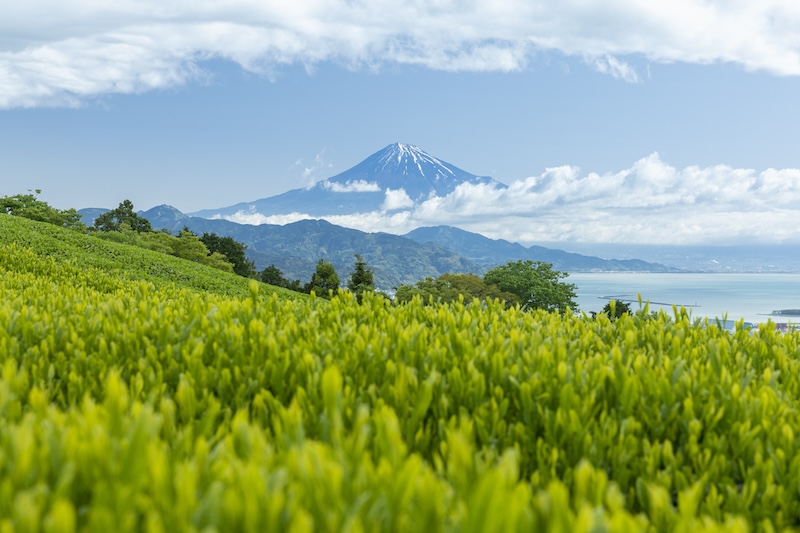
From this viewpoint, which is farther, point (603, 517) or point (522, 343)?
point (522, 343)

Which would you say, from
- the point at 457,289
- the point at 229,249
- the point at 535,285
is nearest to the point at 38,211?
the point at 229,249

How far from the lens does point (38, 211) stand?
82.8m

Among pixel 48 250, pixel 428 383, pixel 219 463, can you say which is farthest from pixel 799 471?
pixel 48 250

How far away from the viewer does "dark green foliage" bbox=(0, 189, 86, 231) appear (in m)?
82.7

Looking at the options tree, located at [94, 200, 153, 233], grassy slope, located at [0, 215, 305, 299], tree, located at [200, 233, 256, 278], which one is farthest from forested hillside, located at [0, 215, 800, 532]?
tree, located at [94, 200, 153, 233]

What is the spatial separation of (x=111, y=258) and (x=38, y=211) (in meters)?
67.5

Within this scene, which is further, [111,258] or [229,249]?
[229,249]

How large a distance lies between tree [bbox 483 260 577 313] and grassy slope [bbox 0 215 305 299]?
69.5 meters

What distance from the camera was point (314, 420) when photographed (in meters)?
3.35

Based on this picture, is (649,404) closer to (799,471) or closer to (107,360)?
(799,471)

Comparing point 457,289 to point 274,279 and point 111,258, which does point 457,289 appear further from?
point 111,258

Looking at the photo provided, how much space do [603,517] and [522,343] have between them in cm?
308

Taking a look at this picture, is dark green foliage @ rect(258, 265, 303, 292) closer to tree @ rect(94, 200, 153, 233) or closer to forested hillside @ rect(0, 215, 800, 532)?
tree @ rect(94, 200, 153, 233)

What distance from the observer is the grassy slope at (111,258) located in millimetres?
23656
